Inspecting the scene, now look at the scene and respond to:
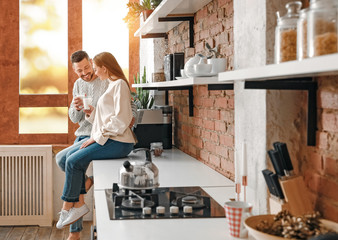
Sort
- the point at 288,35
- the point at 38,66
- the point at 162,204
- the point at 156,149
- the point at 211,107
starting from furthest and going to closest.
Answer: the point at 38,66 → the point at 156,149 → the point at 211,107 → the point at 162,204 → the point at 288,35

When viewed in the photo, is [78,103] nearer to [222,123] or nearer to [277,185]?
[222,123]

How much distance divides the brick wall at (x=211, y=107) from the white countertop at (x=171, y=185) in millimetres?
91

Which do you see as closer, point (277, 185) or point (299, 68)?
point (299, 68)

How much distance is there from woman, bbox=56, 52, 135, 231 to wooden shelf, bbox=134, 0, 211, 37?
17.3 inches

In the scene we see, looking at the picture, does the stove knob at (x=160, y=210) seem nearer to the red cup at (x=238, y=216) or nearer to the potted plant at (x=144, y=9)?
the red cup at (x=238, y=216)

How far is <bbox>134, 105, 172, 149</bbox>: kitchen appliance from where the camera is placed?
384cm

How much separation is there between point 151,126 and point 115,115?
0.67 metres

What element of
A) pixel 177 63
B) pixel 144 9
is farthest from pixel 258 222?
pixel 144 9

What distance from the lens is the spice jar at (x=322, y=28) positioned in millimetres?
1093

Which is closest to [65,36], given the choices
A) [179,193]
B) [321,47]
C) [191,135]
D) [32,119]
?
[32,119]

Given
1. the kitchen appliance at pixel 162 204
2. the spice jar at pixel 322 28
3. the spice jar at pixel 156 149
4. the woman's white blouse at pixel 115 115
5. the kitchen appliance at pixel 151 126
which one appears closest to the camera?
the spice jar at pixel 322 28

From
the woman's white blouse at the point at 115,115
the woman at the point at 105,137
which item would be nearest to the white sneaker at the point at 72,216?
the woman at the point at 105,137

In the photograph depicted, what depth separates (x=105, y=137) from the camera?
3.25m

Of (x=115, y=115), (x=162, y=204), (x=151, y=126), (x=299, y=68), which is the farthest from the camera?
(x=151, y=126)
